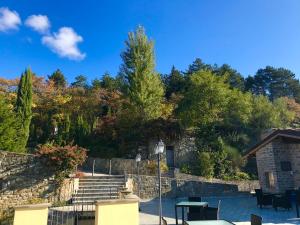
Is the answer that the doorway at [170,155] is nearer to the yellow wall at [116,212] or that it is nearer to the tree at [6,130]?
the tree at [6,130]

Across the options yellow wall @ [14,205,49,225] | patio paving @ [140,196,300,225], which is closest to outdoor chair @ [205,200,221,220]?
patio paving @ [140,196,300,225]

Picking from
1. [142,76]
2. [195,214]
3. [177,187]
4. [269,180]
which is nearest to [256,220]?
[195,214]

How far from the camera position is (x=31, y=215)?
6434 mm

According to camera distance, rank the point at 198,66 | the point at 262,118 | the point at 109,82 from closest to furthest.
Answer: the point at 262,118
the point at 109,82
the point at 198,66

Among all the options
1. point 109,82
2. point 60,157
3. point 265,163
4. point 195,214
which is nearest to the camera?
point 195,214

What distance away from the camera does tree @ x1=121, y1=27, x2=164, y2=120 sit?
77.0ft

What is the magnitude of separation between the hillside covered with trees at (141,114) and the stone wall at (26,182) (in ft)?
26.7

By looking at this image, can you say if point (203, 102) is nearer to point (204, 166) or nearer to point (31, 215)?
point (204, 166)

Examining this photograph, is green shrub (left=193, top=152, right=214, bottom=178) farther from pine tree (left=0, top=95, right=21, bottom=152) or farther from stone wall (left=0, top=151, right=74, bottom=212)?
pine tree (left=0, top=95, right=21, bottom=152)

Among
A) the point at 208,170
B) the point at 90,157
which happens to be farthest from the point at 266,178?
the point at 90,157

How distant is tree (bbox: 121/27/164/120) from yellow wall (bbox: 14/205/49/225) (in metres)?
17.0

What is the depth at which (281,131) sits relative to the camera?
1441 cm

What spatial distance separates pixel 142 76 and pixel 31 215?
63.0 ft

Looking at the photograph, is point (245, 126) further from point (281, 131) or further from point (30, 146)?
point (30, 146)
